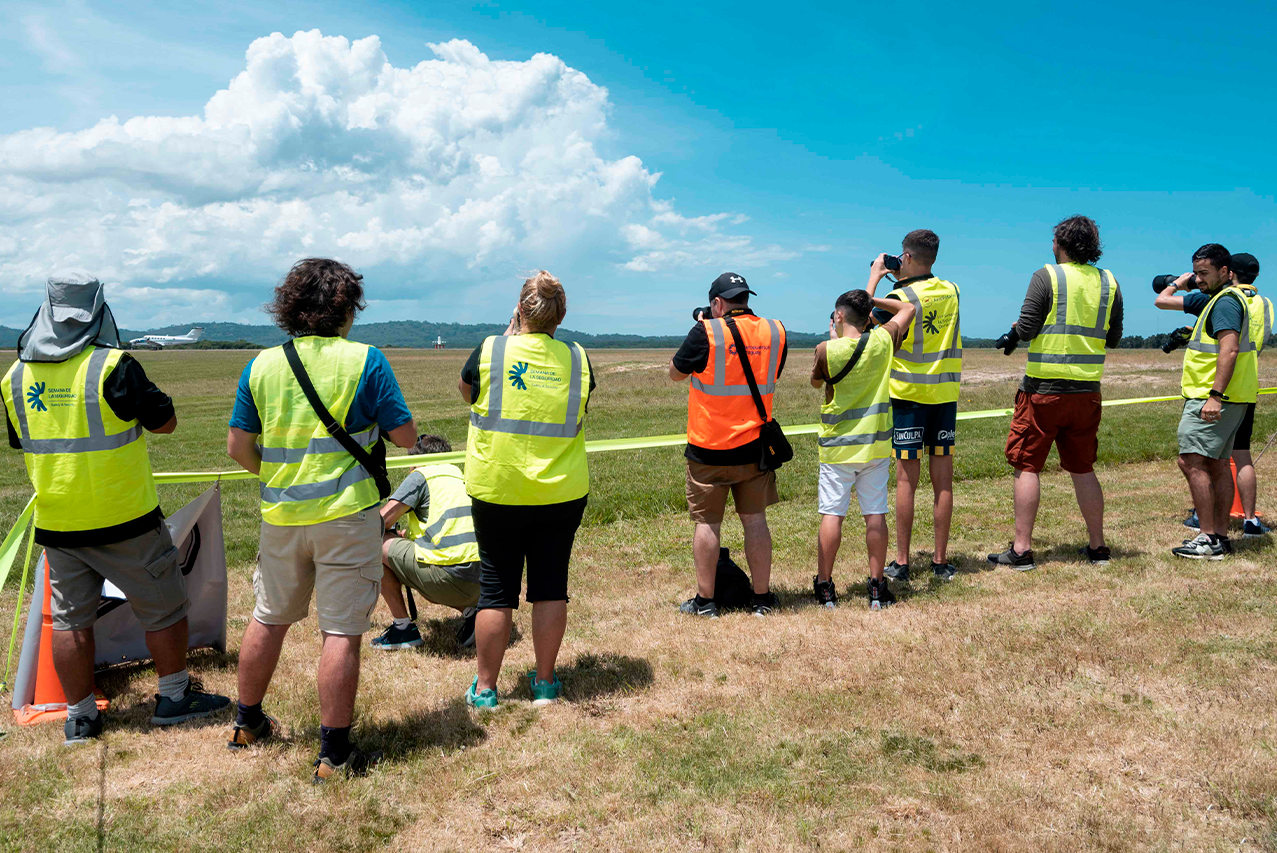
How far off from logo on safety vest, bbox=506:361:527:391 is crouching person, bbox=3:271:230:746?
165 cm

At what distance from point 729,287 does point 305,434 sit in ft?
9.07

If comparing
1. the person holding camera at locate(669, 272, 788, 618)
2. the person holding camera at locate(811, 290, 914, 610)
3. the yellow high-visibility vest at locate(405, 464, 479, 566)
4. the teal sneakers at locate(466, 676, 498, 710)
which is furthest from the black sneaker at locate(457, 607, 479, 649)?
the person holding camera at locate(811, 290, 914, 610)

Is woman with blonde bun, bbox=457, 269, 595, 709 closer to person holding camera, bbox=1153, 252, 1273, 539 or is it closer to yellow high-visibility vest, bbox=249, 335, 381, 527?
yellow high-visibility vest, bbox=249, 335, 381, 527

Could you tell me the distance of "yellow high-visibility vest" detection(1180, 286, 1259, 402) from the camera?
608 centimetres

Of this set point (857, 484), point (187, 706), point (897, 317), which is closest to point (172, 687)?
point (187, 706)

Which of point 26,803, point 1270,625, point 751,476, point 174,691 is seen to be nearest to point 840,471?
point 751,476

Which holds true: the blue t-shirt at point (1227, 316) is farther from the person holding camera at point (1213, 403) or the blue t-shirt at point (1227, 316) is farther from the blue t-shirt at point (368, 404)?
the blue t-shirt at point (368, 404)

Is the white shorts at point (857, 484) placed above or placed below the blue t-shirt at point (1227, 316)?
below

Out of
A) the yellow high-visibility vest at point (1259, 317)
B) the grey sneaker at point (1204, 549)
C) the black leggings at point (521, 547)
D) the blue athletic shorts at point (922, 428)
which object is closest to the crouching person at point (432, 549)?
the black leggings at point (521, 547)

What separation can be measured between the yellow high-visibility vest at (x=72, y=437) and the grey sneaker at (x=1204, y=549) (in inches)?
278

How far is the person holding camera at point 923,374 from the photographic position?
5836 mm

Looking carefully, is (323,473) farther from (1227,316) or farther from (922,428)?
(1227,316)

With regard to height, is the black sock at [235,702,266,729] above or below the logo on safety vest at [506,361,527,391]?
below

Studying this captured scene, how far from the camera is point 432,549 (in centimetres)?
500
